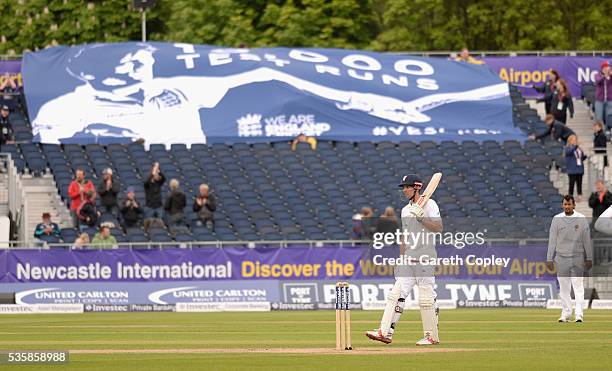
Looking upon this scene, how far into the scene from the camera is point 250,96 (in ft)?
146

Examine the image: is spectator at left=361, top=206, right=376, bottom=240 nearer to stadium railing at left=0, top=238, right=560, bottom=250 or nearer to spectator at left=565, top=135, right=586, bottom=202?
stadium railing at left=0, top=238, right=560, bottom=250

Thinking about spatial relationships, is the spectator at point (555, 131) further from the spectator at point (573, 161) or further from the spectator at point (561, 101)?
the spectator at point (573, 161)

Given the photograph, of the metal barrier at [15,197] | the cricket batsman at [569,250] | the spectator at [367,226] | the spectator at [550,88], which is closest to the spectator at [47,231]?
the metal barrier at [15,197]

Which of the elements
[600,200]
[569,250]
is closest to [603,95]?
[600,200]

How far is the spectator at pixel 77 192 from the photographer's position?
37125 millimetres

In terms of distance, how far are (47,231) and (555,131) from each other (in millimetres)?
15143

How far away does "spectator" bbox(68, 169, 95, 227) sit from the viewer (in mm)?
37125

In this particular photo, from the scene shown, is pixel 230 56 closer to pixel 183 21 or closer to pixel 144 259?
pixel 144 259

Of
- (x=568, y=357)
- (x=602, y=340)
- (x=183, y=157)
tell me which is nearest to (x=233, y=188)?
(x=183, y=157)

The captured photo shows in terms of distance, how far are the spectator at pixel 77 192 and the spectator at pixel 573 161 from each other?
12.3m

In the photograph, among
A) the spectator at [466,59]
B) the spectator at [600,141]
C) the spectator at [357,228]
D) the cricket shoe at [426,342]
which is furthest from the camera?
the spectator at [466,59]

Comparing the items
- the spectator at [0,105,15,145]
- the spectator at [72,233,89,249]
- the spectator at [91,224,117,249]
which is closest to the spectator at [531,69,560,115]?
the spectator at [91,224,117,249]

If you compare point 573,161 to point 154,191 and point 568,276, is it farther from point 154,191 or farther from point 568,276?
point 568,276

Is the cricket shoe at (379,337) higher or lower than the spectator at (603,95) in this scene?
lower
